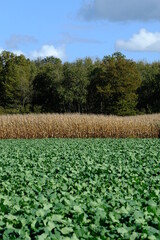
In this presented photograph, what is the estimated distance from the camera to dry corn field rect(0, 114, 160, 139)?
26.5 m

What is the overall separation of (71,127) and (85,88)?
2876 centimetres

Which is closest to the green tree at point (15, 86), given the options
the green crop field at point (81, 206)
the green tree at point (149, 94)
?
the green tree at point (149, 94)

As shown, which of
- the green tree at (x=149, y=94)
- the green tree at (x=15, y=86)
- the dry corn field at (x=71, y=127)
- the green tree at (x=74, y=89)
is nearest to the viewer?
the dry corn field at (x=71, y=127)

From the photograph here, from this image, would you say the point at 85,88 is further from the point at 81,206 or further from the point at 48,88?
the point at 81,206

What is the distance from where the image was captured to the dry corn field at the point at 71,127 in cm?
2652

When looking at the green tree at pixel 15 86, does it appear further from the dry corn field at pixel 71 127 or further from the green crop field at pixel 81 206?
the green crop field at pixel 81 206

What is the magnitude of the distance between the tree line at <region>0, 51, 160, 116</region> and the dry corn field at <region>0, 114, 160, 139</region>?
2157 cm

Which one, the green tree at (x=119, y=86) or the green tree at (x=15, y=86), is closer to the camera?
the green tree at (x=119, y=86)

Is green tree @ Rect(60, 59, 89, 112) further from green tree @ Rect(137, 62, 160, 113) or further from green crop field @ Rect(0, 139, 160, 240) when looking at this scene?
green crop field @ Rect(0, 139, 160, 240)

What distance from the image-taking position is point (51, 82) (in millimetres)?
58031

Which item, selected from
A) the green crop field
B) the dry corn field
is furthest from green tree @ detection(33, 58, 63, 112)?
the green crop field

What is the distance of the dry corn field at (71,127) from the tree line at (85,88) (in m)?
21.6

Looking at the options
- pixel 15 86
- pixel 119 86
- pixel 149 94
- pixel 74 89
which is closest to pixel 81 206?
pixel 119 86

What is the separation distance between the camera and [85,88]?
54906mm
